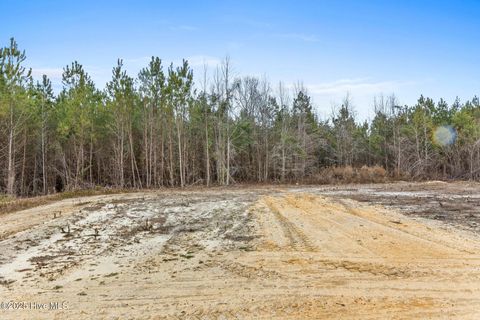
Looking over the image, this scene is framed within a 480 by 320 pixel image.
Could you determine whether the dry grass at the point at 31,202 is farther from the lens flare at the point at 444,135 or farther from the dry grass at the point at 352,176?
the lens flare at the point at 444,135

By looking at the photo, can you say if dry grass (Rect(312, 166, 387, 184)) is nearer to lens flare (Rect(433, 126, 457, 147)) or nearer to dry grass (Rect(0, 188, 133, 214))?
lens flare (Rect(433, 126, 457, 147))

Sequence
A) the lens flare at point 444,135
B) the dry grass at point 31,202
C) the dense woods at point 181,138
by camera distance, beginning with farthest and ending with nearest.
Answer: the lens flare at point 444,135, the dense woods at point 181,138, the dry grass at point 31,202

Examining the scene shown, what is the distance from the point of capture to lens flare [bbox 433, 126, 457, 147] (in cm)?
4044

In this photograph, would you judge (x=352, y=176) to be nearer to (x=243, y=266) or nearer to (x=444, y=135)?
(x=444, y=135)

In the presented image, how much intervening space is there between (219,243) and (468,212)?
361 inches

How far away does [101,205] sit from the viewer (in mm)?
14570

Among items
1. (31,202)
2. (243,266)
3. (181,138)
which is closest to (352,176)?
(181,138)

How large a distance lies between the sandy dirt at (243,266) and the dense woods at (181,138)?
18.1 meters

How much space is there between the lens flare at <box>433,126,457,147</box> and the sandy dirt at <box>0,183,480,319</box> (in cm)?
3266

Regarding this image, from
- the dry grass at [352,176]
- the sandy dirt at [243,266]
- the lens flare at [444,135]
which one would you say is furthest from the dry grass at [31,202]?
the lens flare at [444,135]

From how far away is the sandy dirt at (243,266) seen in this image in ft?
15.7

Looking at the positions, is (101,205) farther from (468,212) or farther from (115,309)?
(468,212)

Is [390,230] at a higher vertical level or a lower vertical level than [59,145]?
lower

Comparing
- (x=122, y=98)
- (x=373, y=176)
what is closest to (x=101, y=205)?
(x=122, y=98)
